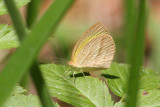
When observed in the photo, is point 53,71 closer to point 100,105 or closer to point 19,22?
point 100,105

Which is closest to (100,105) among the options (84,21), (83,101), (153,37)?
(83,101)

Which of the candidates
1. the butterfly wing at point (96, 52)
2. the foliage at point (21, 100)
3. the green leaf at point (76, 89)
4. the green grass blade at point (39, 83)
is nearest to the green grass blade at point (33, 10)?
the green leaf at point (76, 89)

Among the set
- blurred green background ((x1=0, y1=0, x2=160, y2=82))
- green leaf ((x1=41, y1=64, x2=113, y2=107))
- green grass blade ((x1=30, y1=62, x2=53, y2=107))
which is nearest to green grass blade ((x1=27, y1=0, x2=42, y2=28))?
green leaf ((x1=41, y1=64, x2=113, y2=107))

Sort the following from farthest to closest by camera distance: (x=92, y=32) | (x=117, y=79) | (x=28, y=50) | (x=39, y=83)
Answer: (x=92, y=32)
(x=117, y=79)
(x=39, y=83)
(x=28, y=50)

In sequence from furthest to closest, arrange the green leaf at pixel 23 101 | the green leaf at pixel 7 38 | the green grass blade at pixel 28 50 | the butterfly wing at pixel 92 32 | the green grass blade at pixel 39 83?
1. the butterfly wing at pixel 92 32
2. the green leaf at pixel 7 38
3. the green leaf at pixel 23 101
4. the green grass blade at pixel 39 83
5. the green grass blade at pixel 28 50

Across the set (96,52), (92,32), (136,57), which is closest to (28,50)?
(136,57)

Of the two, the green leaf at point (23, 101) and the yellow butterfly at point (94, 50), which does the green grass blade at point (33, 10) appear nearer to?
the yellow butterfly at point (94, 50)

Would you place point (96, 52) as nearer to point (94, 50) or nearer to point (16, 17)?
point (94, 50)

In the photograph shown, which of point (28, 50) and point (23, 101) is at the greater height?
point (28, 50)
